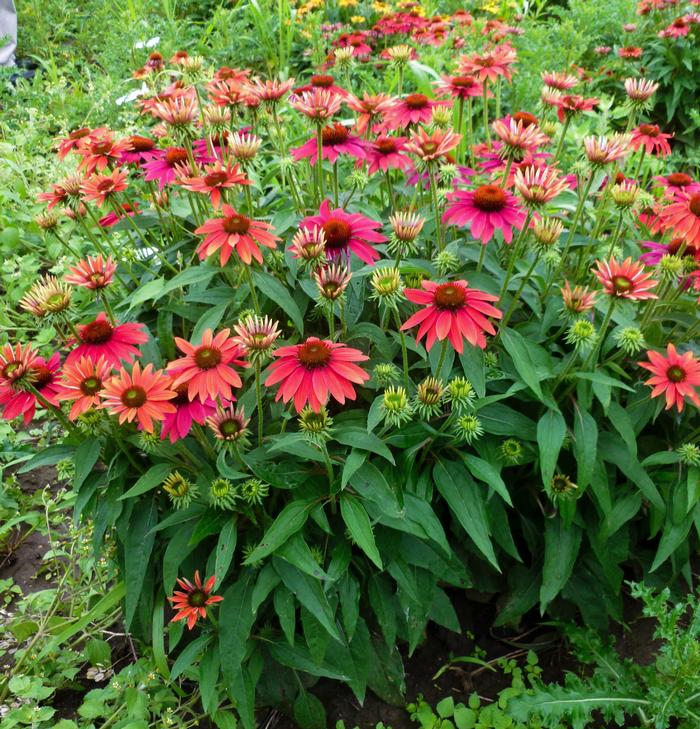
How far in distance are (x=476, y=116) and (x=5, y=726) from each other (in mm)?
3461

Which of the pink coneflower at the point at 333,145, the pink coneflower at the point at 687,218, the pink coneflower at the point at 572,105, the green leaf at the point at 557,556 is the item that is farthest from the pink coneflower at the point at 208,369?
the pink coneflower at the point at 572,105

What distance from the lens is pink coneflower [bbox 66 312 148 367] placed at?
1349 mm

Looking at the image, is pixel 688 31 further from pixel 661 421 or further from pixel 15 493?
pixel 15 493

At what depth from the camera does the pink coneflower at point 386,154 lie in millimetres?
1626

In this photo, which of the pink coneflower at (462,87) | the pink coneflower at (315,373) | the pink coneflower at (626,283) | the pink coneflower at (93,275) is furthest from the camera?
the pink coneflower at (462,87)

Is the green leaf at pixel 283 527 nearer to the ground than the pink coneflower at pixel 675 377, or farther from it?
nearer to the ground

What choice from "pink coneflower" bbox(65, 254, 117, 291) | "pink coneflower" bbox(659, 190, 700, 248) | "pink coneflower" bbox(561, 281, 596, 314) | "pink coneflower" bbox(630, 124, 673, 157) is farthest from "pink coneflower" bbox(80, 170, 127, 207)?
"pink coneflower" bbox(630, 124, 673, 157)

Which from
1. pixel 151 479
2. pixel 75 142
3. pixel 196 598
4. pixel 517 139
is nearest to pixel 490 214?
pixel 517 139

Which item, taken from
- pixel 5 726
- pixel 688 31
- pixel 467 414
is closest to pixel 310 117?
pixel 467 414

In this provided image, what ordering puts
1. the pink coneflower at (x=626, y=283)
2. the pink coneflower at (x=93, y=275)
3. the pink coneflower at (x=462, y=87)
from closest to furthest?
the pink coneflower at (x=626, y=283)
the pink coneflower at (x=93, y=275)
the pink coneflower at (x=462, y=87)

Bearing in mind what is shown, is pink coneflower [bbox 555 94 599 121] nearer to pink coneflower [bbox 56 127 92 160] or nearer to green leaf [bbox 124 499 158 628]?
pink coneflower [bbox 56 127 92 160]

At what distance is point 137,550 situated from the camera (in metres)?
1.49

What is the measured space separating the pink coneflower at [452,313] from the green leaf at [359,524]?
365mm

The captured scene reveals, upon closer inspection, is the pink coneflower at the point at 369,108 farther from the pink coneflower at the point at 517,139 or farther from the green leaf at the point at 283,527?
the green leaf at the point at 283,527
